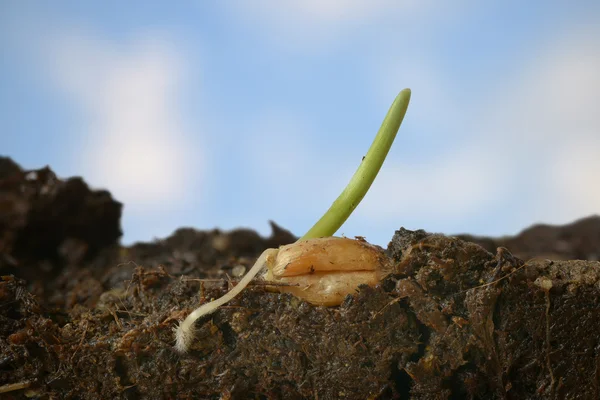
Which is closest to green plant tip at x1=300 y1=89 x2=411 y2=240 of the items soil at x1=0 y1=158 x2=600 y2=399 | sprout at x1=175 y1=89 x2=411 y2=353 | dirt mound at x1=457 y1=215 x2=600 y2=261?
sprout at x1=175 y1=89 x2=411 y2=353

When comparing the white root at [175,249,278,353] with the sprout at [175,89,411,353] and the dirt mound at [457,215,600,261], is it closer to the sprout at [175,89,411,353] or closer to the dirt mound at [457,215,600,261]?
the sprout at [175,89,411,353]

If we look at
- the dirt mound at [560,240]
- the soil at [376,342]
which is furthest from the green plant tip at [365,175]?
the dirt mound at [560,240]

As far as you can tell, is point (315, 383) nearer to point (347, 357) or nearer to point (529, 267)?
point (347, 357)

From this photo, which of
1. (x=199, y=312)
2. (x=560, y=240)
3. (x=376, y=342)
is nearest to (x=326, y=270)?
(x=376, y=342)

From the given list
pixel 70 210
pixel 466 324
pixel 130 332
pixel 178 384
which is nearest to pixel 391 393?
pixel 466 324

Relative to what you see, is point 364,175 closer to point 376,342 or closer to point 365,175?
point 365,175

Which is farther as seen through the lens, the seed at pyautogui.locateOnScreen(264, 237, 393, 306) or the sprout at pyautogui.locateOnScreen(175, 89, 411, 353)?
the sprout at pyautogui.locateOnScreen(175, 89, 411, 353)

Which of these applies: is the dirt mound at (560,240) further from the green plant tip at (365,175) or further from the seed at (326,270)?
the seed at (326,270)
